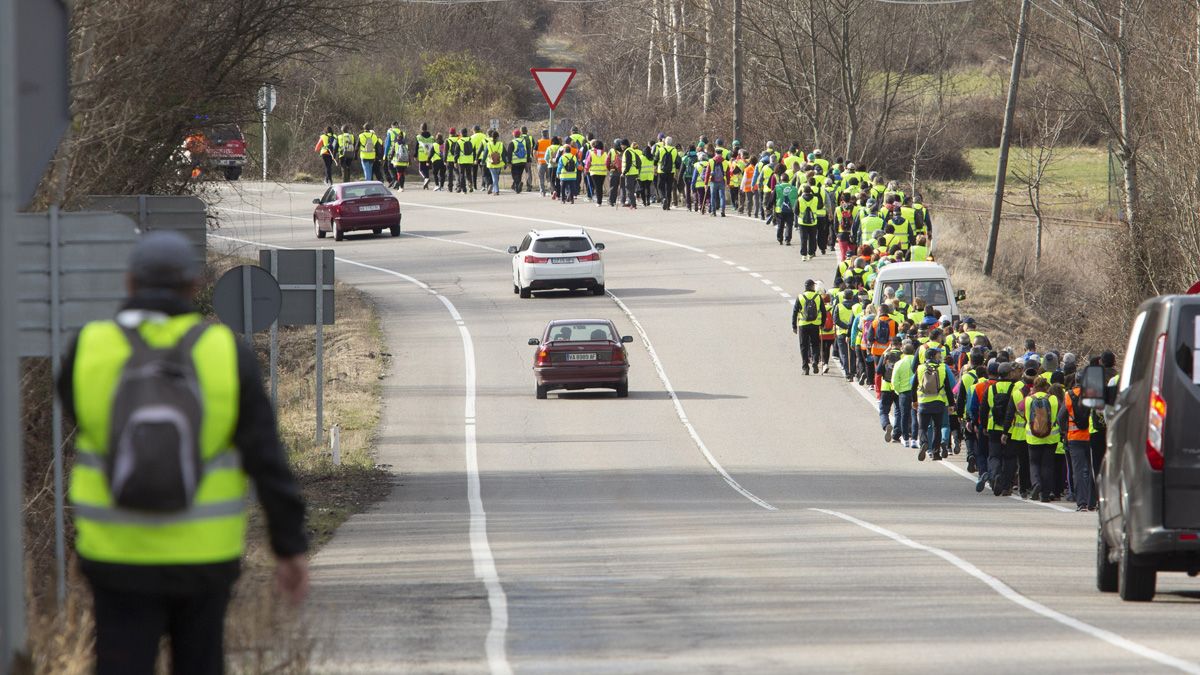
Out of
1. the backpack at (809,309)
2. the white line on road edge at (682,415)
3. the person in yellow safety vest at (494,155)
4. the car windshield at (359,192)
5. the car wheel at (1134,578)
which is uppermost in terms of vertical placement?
the person in yellow safety vest at (494,155)

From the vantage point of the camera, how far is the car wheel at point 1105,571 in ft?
42.4

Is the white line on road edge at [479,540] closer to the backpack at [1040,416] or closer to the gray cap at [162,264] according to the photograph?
the gray cap at [162,264]

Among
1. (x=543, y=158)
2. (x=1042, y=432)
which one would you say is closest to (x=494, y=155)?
Result: (x=543, y=158)

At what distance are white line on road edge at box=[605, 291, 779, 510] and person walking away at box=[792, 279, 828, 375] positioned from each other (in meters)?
2.45

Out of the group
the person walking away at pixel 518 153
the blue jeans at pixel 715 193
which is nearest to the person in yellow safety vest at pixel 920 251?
the blue jeans at pixel 715 193

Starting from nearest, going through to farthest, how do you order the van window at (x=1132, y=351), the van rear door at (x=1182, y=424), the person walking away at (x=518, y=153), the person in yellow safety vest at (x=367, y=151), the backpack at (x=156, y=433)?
the backpack at (x=156, y=433)
the van rear door at (x=1182, y=424)
the van window at (x=1132, y=351)
the person walking away at (x=518, y=153)
the person in yellow safety vest at (x=367, y=151)

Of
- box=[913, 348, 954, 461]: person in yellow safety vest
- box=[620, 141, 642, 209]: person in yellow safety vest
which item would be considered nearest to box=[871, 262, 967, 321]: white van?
box=[913, 348, 954, 461]: person in yellow safety vest

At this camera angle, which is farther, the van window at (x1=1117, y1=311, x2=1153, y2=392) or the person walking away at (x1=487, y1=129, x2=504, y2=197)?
the person walking away at (x1=487, y1=129, x2=504, y2=197)

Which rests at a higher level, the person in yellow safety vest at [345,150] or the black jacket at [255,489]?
the person in yellow safety vest at [345,150]

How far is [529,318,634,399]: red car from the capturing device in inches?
1203

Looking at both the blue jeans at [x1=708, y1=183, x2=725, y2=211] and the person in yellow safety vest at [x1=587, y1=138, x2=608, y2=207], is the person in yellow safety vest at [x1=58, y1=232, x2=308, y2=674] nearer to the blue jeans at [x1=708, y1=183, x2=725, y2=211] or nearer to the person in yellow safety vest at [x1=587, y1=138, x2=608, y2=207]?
the blue jeans at [x1=708, y1=183, x2=725, y2=211]

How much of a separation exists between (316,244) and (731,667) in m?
41.7

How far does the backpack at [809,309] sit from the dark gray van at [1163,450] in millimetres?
19302

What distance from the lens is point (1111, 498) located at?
42.1 ft
